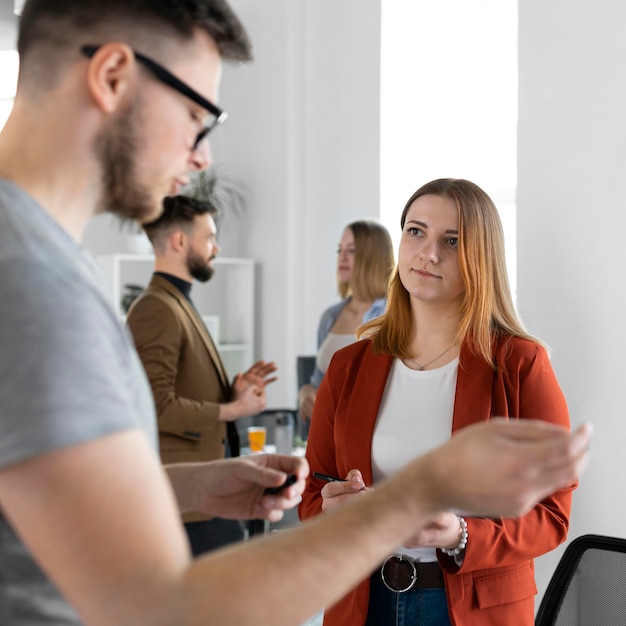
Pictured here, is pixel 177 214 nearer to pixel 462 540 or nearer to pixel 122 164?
pixel 462 540

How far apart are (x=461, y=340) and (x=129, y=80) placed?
51.2 inches

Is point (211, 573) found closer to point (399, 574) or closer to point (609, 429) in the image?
point (399, 574)

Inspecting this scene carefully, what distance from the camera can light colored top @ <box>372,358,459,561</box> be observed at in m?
1.84

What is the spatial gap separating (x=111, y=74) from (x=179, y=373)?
7.47 feet

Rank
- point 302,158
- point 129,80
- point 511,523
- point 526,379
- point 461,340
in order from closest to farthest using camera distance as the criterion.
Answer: point 129,80 → point 511,523 → point 526,379 → point 461,340 → point 302,158

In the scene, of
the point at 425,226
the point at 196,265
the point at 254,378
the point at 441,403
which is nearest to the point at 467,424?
the point at 441,403

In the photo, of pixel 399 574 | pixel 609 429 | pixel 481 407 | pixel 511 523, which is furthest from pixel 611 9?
pixel 399 574

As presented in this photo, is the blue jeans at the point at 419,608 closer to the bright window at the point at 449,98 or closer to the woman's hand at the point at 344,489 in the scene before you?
the woman's hand at the point at 344,489

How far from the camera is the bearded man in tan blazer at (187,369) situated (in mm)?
2881

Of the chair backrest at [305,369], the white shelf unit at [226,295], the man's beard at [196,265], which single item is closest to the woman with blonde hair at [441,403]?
the man's beard at [196,265]

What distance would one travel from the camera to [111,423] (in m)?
0.64

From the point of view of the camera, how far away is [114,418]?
0.64m

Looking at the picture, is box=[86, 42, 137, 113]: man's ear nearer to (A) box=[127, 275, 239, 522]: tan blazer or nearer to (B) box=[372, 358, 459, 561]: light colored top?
(B) box=[372, 358, 459, 561]: light colored top

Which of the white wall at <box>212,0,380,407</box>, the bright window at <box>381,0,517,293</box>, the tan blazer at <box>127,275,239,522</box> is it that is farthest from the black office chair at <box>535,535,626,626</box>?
the white wall at <box>212,0,380,407</box>
